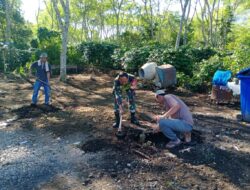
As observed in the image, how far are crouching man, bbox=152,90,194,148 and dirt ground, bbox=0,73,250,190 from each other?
0.27m

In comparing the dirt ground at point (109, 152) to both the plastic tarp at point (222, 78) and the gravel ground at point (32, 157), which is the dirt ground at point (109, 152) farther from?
the plastic tarp at point (222, 78)

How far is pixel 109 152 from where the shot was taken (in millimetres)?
5582

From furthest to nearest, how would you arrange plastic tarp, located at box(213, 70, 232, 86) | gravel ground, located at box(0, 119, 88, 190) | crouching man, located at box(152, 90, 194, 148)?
plastic tarp, located at box(213, 70, 232, 86)
crouching man, located at box(152, 90, 194, 148)
gravel ground, located at box(0, 119, 88, 190)

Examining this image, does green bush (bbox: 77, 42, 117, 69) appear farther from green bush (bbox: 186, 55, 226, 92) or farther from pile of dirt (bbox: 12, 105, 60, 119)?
pile of dirt (bbox: 12, 105, 60, 119)

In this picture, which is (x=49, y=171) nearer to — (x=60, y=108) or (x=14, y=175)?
(x=14, y=175)

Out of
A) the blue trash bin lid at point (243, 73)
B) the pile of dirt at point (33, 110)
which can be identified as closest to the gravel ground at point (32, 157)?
the pile of dirt at point (33, 110)

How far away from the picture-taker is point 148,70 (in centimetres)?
1223

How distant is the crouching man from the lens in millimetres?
5504

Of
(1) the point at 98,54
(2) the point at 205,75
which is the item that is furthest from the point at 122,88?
(1) the point at 98,54

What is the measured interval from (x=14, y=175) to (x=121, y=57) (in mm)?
11899

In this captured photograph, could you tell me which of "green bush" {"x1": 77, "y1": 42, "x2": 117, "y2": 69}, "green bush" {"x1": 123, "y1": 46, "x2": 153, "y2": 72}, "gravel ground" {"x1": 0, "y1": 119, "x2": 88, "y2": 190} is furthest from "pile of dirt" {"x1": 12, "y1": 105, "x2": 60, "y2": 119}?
"green bush" {"x1": 77, "y1": 42, "x2": 117, "y2": 69}

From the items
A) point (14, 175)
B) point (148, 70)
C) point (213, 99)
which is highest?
point (148, 70)

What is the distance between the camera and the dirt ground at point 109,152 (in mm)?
4520

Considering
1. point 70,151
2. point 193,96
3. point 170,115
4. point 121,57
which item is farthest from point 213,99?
point 121,57
